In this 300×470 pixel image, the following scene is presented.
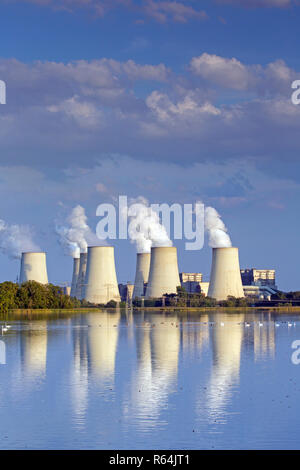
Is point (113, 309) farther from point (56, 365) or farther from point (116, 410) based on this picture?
point (116, 410)

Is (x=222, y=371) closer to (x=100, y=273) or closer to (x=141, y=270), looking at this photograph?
(x=100, y=273)

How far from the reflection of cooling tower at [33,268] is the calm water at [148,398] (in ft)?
147

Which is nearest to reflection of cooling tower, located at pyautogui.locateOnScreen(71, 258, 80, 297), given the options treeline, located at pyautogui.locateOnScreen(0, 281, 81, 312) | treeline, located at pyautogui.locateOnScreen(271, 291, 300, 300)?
treeline, located at pyautogui.locateOnScreen(0, 281, 81, 312)

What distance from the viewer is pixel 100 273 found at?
66.6 meters

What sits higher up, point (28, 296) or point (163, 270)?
point (163, 270)

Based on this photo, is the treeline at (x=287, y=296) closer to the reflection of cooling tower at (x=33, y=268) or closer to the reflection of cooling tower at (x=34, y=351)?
the reflection of cooling tower at (x=33, y=268)

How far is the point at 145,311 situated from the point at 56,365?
188 ft

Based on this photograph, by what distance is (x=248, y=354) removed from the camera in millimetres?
22844

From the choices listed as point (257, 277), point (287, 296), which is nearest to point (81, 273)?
point (287, 296)

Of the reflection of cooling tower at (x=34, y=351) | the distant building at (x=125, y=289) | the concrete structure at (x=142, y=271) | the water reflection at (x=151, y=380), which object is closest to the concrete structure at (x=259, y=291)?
the distant building at (x=125, y=289)

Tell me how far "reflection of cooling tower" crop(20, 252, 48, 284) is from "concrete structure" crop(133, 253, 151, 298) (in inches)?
441

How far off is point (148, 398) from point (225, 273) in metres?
52.1

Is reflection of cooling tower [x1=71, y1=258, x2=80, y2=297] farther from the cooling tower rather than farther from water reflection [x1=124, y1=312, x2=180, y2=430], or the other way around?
water reflection [x1=124, y1=312, x2=180, y2=430]
